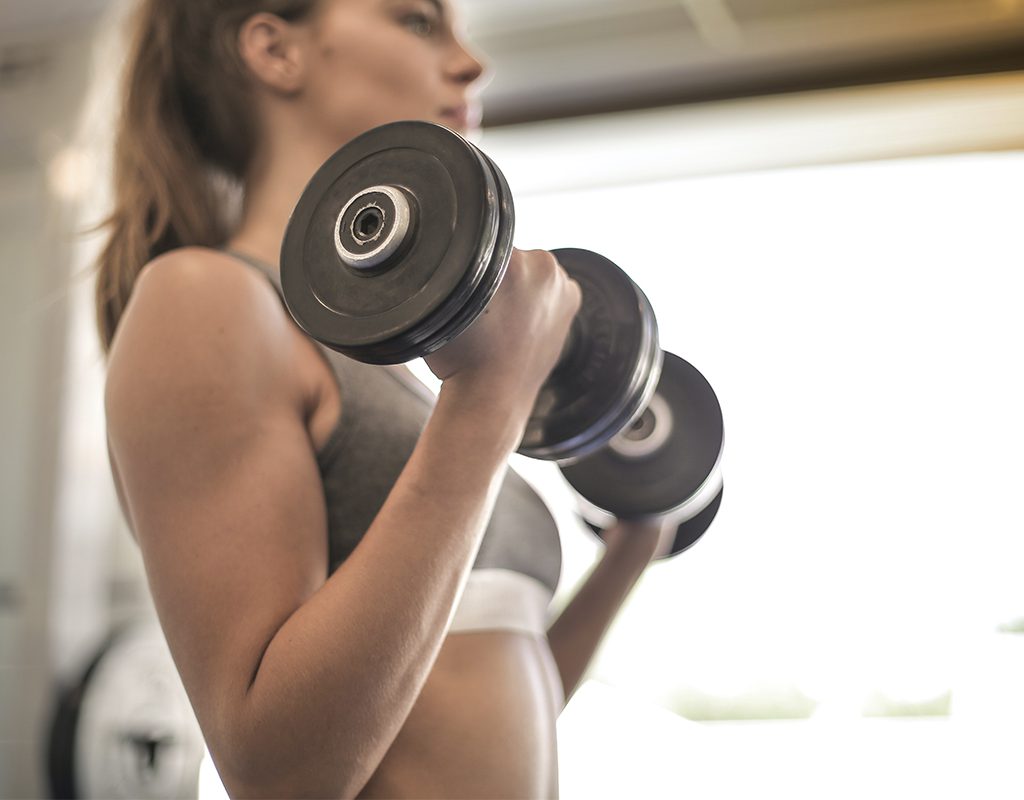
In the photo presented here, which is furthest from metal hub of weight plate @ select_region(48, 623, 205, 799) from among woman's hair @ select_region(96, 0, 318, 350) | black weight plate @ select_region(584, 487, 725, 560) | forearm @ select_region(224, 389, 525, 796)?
forearm @ select_region(224, 389, 525, 796)

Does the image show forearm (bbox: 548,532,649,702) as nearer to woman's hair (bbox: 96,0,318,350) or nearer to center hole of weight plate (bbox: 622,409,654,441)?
center hole of weight plate (bbox: 622,409,654,441)

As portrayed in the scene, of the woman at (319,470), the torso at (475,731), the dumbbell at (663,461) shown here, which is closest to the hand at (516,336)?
the woman at (319,470)

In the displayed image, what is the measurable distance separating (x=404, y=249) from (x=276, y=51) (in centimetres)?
37

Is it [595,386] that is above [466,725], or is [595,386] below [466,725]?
above

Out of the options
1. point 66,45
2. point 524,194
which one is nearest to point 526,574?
point 524,194

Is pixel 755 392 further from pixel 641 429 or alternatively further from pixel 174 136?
pixel 174 136

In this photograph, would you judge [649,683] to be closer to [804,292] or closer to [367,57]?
[804,292]

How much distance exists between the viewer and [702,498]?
3.67 feet

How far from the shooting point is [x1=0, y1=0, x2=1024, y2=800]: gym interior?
229 centimetres

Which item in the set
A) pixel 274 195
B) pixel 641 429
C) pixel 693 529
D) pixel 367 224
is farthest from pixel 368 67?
pixel 693 529

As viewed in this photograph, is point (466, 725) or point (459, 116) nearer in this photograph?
point (466, 725)

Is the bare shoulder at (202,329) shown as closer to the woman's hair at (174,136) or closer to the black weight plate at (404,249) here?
the black weight plate at (404,249)

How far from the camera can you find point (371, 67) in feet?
2.63

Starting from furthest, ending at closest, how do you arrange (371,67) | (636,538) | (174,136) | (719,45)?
(719,45), (636,538), (174,136), (371,67)
